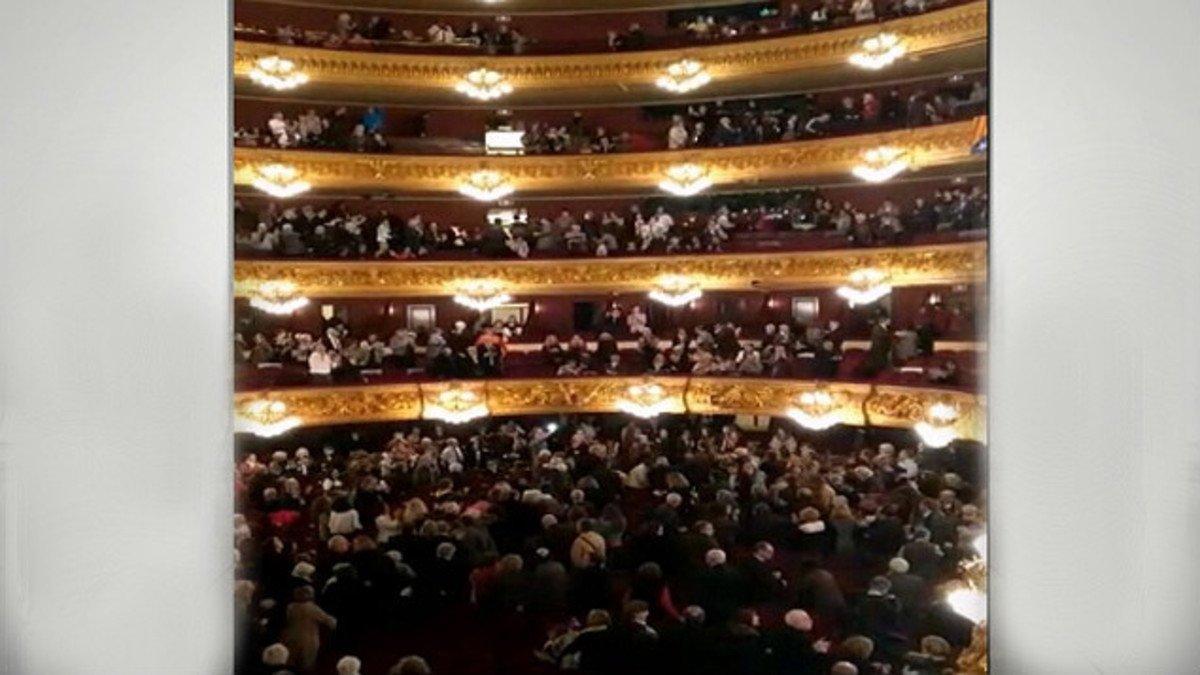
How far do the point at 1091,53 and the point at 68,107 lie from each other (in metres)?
5.10

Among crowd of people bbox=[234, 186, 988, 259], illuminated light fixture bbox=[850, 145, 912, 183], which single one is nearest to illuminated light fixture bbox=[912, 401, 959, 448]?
crowd of people bbox=[234, 186, 988, 259]

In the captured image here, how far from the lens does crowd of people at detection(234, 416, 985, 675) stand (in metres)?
5.08

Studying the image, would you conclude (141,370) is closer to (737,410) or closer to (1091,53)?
(737,410)

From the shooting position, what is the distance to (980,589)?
506cm

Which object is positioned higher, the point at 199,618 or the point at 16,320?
the point at 16,320

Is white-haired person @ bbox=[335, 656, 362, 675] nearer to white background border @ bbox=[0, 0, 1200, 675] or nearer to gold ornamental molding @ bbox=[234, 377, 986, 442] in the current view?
white background border @ bbox=[0, 0, 1200, 675]

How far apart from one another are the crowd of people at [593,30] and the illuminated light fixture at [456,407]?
178 centimetres

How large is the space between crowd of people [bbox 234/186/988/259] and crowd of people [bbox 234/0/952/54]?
0.86m

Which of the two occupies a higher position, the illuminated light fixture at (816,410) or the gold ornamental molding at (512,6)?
the gold ornamental molding at (512,6)

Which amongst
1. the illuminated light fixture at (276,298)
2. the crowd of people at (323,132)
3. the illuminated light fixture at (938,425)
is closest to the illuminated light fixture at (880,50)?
the illuminated light fixture at (938,425)

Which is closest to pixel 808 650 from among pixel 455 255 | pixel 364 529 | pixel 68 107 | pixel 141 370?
pixel 364 529

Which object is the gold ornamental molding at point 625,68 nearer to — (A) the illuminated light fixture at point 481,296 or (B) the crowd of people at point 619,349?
(A) the illuminated light fixture at point 481,296

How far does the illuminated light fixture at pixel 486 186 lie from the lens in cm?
524

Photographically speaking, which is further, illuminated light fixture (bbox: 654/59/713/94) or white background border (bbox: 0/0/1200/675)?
illuminated light fixture (bbox: 654/59/713/94)
